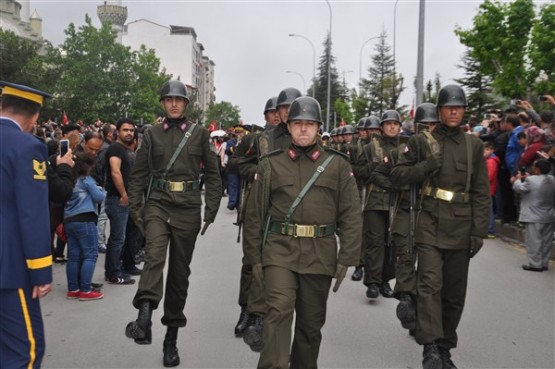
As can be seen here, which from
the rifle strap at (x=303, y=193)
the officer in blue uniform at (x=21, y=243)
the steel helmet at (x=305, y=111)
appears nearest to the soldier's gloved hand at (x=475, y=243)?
the rifle strap at (x=303, y=193)

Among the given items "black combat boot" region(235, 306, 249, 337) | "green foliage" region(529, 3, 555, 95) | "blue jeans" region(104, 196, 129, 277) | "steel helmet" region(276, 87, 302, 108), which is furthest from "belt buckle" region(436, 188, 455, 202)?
"green foliage" region(529, 3, 555, 95)

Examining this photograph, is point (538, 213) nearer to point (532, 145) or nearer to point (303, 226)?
point (532, 145)

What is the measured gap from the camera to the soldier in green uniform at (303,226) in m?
4.46

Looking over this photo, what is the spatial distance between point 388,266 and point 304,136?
12.1ft

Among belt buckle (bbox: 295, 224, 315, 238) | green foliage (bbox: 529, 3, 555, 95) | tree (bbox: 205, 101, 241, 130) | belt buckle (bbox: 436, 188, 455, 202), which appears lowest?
belt buckle (bbox: 295, 224, 315, 238)

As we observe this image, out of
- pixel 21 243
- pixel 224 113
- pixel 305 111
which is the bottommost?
pixel 21 243

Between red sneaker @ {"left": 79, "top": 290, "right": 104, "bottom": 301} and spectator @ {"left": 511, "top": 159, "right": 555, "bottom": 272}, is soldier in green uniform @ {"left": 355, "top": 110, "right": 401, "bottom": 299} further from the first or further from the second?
red sneaker @ {"left": 79, "top": 290, "right": 104, "bottom": 301}

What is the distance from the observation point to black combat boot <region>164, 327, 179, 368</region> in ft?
17.4

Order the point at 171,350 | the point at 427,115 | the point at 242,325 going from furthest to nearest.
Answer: the point at 427,115
the point at 242,325
the point at 171,350

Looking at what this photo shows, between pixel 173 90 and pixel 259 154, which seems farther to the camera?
pixel 259 154

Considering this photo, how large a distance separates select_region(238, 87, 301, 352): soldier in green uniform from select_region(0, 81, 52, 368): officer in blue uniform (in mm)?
1953

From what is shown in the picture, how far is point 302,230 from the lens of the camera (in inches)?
177

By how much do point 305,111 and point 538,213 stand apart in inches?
255

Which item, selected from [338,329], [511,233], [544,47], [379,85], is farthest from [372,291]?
[379,85]
